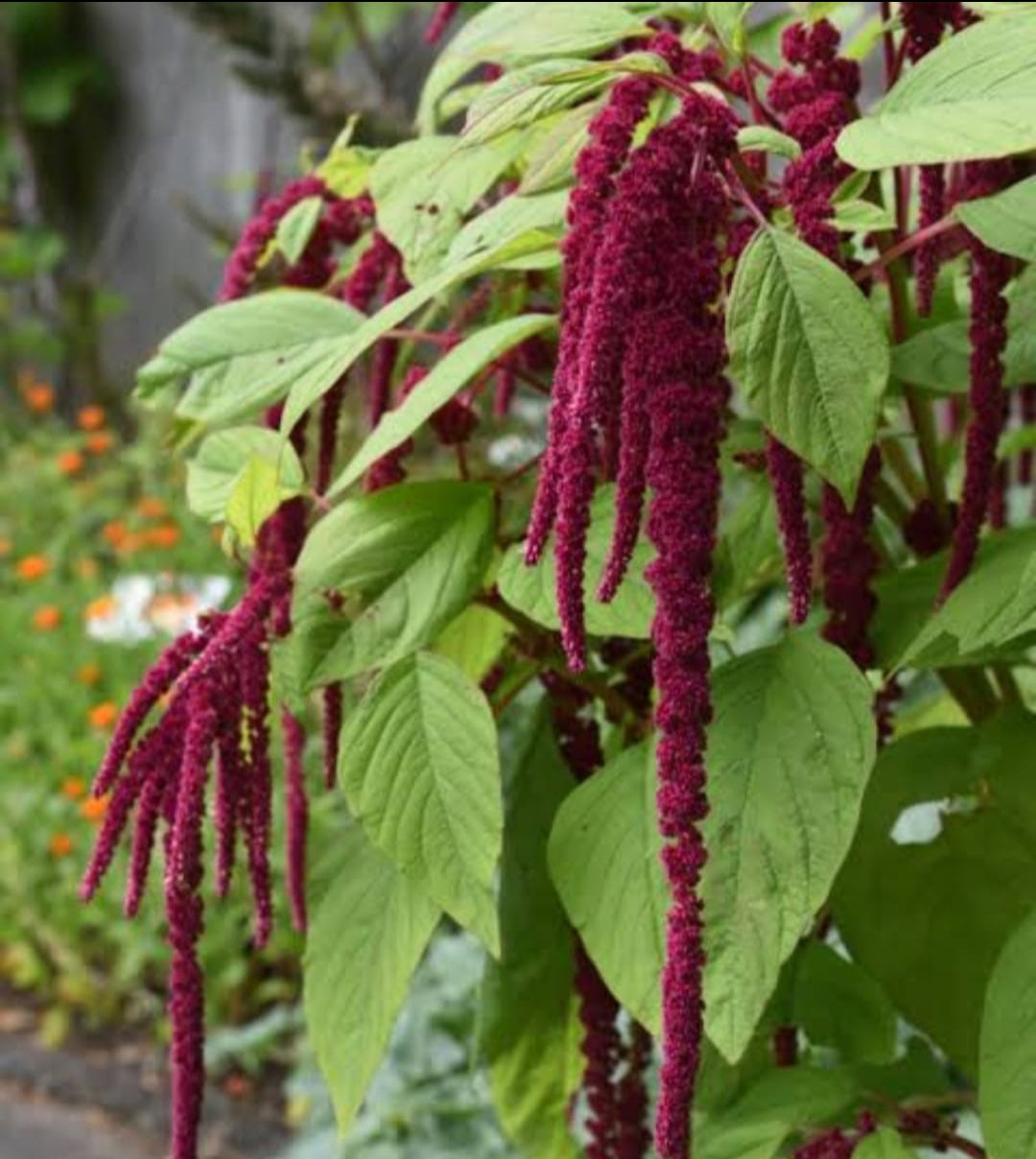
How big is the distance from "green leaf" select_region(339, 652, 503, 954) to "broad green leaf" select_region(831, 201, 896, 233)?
0.92 ft

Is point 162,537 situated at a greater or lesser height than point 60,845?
greater

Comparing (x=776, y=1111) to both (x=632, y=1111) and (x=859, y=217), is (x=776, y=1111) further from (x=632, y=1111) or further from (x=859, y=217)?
(x=859, y=217)

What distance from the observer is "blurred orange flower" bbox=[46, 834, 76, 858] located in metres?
3.43

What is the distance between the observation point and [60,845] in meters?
3.43

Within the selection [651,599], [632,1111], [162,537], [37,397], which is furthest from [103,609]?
[651,599]

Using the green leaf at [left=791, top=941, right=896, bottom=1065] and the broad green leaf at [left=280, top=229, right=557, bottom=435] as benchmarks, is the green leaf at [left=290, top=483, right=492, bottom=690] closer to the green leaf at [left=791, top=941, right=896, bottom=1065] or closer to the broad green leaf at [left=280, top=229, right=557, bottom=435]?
the broad green leaf at [left=280, top=229, right=557, bottom=435]

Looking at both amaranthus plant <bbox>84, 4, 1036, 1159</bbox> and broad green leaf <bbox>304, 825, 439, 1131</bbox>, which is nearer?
amaranthus plant <bbox>84, 4, 1036, 1159</bbox>

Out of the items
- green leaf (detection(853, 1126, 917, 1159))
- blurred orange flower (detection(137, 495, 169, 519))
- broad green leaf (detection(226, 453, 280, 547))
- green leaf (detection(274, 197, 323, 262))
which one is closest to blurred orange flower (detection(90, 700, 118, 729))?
blurred orange flower (detection(137, 495, 169, 519))

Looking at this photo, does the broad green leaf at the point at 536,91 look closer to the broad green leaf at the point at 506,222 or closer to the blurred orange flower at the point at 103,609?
the broad green leaf at the point at 506,222

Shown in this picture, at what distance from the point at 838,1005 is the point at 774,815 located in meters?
0.27

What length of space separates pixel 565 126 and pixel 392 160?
0.18m

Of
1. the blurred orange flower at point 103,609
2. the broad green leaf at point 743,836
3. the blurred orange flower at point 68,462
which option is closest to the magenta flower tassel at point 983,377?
the broad green leaf at point 743,836

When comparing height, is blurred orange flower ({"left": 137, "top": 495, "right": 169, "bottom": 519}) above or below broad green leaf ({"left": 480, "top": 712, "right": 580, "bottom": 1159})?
below

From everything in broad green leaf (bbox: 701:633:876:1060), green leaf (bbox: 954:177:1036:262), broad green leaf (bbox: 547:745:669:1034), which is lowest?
broad green leaf (bbox: 547:745:669:1034)
